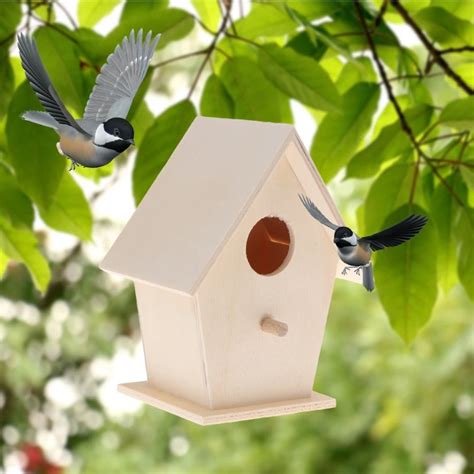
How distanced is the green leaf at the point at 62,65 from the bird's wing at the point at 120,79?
0.36 m

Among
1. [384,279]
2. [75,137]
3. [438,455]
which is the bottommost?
[438,455]

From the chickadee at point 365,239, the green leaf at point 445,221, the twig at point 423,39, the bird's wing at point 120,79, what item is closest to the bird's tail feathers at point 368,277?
the chickadee at point 365,239

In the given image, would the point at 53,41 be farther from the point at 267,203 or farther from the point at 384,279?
the point at 384,279

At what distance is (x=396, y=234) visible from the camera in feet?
1.66

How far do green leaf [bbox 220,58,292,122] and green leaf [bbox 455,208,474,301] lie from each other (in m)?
0.20

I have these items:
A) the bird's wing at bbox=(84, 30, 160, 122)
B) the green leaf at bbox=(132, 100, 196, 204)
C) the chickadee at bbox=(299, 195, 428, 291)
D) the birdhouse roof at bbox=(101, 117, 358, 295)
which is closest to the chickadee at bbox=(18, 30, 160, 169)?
the bird's wing at bbox=(84, 30, 160, 122)

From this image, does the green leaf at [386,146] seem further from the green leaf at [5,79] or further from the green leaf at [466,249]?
the green leaf at [5,79]

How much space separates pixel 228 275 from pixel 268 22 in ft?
1.14

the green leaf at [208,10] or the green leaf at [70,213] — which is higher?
the green leaf at [208,10]

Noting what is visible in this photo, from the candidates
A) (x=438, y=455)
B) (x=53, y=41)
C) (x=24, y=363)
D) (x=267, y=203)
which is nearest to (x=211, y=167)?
(x=267, y=203)

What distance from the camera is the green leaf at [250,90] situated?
885 millimetres

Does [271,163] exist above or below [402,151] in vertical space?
above

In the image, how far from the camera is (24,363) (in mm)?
5109

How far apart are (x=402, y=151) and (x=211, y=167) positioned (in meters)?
0.28
